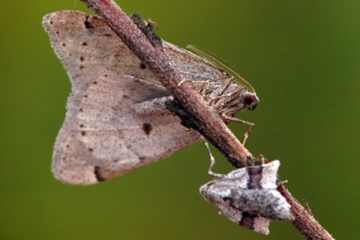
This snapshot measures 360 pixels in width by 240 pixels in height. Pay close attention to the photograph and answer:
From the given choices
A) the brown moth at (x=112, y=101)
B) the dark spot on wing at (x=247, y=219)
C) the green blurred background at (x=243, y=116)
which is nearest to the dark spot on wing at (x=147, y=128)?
the brown moth at (x=112, y=101)

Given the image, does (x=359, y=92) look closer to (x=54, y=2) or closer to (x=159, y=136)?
(x=54, y=2)

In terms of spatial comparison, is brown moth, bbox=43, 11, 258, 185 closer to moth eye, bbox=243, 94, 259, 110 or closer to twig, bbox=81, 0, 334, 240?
moth eye, bbox=243, 94, 259, 110

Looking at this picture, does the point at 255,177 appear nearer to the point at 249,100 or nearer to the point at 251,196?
the point at 251,196

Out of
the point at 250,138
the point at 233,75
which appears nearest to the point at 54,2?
the point at 250,138

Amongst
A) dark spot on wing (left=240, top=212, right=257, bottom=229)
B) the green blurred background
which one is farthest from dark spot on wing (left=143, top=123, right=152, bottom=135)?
the green blurred background

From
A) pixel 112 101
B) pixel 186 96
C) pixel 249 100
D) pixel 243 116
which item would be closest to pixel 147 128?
pixel 112 101

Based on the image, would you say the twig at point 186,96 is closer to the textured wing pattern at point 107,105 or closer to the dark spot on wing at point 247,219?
the dark spot on wing at point 247,219
